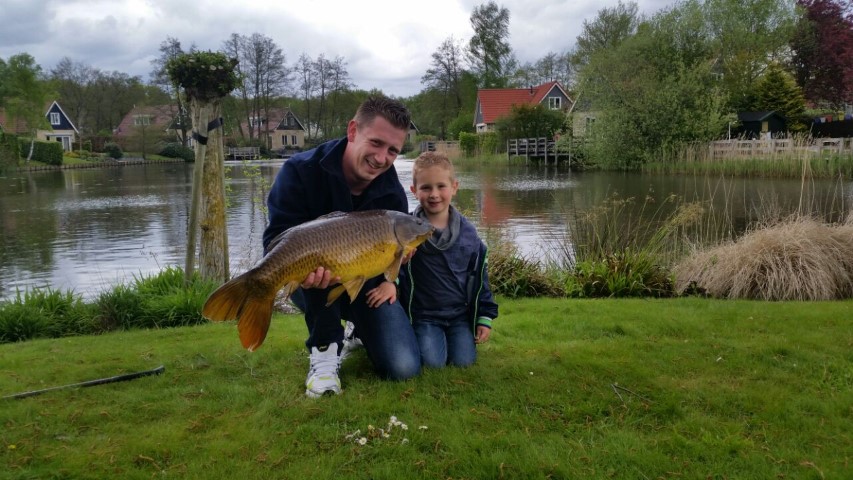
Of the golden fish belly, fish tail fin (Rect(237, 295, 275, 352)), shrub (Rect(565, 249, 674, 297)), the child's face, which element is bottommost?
shrub (Rect(565, 249, 674, 297))

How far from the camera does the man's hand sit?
3188 mm

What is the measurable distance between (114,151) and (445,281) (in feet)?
207

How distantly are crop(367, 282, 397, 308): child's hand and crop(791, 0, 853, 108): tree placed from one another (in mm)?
52529

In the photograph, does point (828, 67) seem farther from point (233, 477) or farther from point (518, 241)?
point (233, 477)

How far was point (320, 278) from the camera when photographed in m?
3.21

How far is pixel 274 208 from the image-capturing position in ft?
12.1

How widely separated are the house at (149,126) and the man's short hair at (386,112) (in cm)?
6239

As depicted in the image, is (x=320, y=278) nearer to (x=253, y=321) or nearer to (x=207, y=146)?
(x=253, y=321)

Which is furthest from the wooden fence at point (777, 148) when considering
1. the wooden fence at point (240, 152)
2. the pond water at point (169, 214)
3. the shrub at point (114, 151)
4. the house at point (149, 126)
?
the shrub at point (114, 151)

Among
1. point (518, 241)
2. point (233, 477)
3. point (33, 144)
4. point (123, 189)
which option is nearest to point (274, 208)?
point (233, 477)

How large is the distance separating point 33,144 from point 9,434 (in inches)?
2147

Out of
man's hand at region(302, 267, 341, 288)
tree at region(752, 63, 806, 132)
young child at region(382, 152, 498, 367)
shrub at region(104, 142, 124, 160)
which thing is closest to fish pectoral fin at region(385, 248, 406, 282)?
man's hand at region(302, 267, 341, 288)

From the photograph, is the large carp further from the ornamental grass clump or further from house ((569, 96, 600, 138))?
house ((569, 96, 600, 138))

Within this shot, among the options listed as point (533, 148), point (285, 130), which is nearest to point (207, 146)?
point (533, 148)
